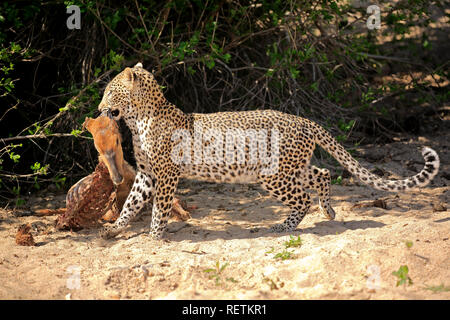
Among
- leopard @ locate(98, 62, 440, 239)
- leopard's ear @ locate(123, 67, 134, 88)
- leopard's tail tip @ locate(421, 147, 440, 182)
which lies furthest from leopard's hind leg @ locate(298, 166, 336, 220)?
leopard's ear @ locate(123, 67, 134, 88)

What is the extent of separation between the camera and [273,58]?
7566mm

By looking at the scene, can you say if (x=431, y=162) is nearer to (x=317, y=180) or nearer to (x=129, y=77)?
(x=317, y=180)

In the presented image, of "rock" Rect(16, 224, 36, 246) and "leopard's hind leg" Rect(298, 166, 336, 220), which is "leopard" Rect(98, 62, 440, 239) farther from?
"rock" Rect(16, 224, 36, 246)

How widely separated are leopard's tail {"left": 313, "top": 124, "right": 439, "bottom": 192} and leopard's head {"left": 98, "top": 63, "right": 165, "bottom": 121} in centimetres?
184

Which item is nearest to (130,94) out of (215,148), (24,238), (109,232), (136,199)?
(215,148)

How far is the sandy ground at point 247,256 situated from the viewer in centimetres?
458

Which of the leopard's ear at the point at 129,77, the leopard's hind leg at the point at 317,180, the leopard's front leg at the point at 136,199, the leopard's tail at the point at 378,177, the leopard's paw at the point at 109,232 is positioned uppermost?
the leopard's ear at the point at 129,77

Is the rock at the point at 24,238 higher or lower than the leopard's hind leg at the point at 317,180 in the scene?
lower

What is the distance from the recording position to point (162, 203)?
19.9ft

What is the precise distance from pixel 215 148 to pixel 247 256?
135 cm

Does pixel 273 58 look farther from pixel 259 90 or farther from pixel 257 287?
pixel 257 287

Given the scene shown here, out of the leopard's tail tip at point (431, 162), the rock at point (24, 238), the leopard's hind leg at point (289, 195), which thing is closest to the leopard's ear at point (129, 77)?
the leopard's hind leg at point (289, 195)

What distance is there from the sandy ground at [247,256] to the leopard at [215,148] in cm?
43

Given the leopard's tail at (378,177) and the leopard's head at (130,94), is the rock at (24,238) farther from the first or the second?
the leopard's tail at (378,177)
